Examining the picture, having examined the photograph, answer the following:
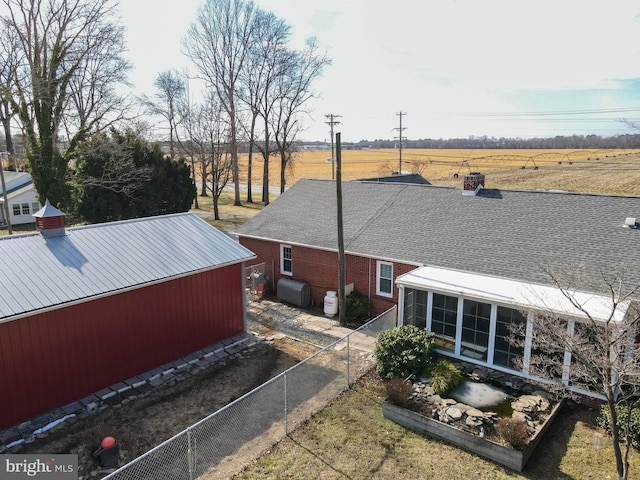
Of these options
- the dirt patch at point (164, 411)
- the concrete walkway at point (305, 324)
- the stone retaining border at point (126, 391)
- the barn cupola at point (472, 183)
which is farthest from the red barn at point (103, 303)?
the barn cupola at point (472, 183)

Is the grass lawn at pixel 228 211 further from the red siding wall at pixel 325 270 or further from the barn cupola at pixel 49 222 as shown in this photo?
the barn cupola at pixel 49 222

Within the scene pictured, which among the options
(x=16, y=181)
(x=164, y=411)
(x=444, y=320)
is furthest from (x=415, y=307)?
(x=16, y=181)

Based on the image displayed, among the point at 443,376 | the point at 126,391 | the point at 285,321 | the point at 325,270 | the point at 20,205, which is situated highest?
the point at 20,205

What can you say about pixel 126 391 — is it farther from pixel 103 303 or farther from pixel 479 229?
pixel 479 229

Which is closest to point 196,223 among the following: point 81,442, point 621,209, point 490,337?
point 81,442

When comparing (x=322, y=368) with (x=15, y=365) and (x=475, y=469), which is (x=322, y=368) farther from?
(x=15, y=365)

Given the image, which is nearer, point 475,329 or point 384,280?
point 475,329

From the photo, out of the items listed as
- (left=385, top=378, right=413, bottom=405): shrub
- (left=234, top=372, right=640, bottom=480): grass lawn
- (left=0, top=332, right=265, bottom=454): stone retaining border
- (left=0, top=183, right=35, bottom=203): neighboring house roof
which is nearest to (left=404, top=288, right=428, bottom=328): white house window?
(left=385, top=378, right=413, bottom=405): shrub
